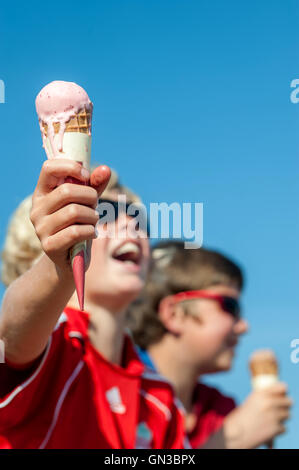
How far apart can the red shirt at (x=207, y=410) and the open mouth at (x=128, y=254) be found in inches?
74.9

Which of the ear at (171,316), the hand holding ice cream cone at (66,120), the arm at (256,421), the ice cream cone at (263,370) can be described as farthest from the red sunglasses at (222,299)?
the hand holding ice cream cone at (66,120)

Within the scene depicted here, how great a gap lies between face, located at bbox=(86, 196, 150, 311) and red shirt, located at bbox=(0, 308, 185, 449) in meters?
0.17

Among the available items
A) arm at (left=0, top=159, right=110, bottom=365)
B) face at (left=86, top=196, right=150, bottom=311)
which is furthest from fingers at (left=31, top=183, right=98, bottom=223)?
face at (left=86, top=196, right=150, bottom=311)

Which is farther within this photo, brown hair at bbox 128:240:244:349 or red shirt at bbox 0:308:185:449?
brown hair at bbox 128:240:244:349

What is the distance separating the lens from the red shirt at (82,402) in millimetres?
2523

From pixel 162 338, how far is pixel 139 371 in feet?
5.92

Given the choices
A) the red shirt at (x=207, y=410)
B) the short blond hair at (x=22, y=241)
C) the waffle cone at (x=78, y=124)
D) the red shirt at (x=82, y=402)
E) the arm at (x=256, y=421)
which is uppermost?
the waffle cone at (x=78, y=124)

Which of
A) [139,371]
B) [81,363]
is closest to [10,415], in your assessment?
[81,363]

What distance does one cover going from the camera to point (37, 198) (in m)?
2.12

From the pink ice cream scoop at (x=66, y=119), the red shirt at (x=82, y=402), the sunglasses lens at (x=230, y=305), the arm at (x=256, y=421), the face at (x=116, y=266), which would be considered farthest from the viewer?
A: the sunglasses lens at (x=230, y=305)

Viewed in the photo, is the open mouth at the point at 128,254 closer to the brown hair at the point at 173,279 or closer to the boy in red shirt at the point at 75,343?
the boy in red shirt at the point at 75,343

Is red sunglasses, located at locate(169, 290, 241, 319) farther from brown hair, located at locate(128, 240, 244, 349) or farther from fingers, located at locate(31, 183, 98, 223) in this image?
fingers, located at locate(31, 183, 98, 223)

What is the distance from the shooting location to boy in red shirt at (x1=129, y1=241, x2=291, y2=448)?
16.5 feet

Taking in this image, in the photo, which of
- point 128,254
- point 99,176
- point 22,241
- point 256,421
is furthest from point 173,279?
point 99,176
